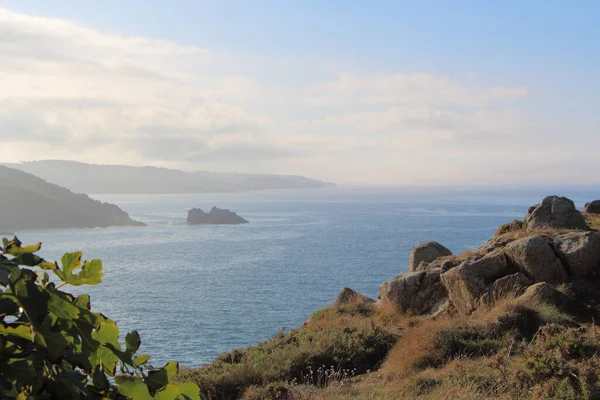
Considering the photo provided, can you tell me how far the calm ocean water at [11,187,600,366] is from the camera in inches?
1667

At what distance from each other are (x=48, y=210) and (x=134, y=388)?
155 m

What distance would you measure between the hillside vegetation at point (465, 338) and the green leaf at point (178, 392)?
6.21 meters

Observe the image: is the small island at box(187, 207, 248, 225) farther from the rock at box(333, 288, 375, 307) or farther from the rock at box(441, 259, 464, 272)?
the rock at box(441, 259, 464, 272)

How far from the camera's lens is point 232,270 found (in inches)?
2689

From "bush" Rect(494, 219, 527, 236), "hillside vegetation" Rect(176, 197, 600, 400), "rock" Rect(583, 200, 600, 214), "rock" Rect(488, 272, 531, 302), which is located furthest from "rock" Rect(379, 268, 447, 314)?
"rock" Rect(583, 200, 600, 214)

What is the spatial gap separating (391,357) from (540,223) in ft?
32.7

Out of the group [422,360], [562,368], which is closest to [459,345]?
[422,360]

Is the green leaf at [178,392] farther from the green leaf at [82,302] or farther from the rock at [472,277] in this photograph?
the rock at [472,277]

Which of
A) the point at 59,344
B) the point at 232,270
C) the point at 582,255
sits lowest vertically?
the point at 232,270

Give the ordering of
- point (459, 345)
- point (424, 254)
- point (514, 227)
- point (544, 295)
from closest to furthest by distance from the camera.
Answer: point (459, 345) → point (544, 295) → point (514, 227) → point (424, 254)

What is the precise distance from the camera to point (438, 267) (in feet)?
60.0

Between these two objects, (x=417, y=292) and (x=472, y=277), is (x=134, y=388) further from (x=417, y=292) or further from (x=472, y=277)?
(x=417, y=292)

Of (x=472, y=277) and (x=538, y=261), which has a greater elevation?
(x=538, y=261)

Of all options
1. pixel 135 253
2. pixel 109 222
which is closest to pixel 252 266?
pixel 135 253
